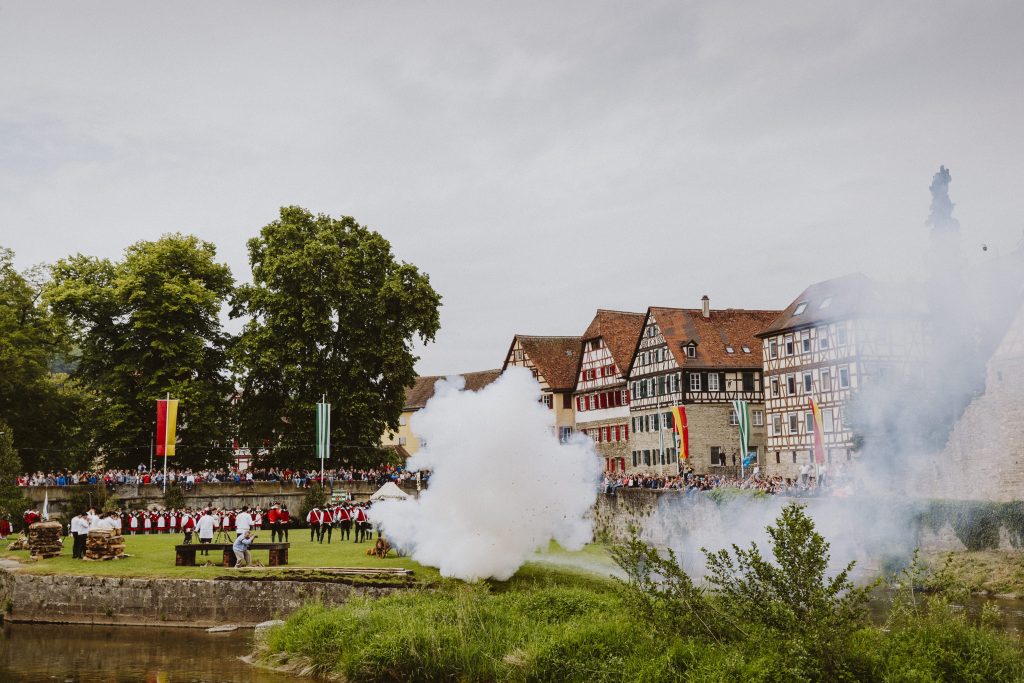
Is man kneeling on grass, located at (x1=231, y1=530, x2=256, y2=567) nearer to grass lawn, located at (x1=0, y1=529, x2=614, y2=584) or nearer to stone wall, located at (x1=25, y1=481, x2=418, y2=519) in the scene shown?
grass lawn, located at (x1=0, y1=529, x2=614, y2=584)

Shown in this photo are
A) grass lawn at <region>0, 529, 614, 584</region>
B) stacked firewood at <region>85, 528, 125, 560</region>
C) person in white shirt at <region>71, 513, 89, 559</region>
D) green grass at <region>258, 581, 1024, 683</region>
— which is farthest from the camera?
person in white shirt at <region>71, 513, 89, 559</region>

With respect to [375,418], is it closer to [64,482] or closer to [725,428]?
[64,482]

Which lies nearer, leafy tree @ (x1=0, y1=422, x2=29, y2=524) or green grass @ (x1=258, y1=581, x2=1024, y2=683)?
green grass @ (x1=258, y1=581, x2=1024, y2=683)

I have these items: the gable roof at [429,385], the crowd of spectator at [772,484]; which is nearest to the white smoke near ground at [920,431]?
the crowd of spectator at [772,484]

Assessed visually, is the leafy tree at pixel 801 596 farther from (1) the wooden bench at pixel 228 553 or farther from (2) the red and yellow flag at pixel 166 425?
(2) the red and yellow flag at pixel 166 425

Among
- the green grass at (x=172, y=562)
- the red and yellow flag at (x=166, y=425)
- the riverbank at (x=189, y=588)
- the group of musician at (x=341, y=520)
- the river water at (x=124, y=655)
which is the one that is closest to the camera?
the river water at (x=124, y=655)

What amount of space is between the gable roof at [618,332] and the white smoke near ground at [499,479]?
44.6 meters

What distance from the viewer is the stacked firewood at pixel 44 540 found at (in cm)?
3269

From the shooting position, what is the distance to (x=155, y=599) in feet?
93.8

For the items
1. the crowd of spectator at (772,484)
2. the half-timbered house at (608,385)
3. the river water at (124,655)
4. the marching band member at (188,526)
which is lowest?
the river water at (124,655)

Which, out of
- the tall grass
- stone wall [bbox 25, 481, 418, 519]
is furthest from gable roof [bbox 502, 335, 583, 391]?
the tall grass

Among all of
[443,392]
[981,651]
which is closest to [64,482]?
[443,392]

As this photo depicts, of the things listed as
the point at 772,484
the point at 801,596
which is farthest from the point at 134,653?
the point at 772,484

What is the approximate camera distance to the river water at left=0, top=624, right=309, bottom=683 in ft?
68.2
